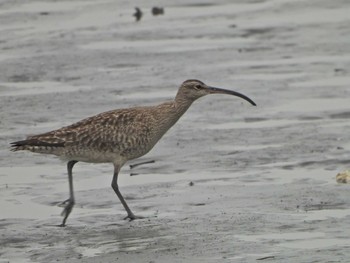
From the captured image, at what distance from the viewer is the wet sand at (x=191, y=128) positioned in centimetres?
1188

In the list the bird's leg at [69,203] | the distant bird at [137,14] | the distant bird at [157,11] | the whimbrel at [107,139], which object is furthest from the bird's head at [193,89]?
the distant bird at [157,11]

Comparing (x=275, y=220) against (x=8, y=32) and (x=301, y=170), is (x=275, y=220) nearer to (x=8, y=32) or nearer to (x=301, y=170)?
(x=301, y=170)

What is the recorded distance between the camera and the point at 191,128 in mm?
16406

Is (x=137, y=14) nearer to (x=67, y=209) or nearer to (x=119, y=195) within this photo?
(x=119, y=195)

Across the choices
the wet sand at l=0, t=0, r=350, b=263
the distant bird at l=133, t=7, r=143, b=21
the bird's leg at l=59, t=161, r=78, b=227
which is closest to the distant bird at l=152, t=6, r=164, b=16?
the wet sand at l=0, t=0, r=350, b=263

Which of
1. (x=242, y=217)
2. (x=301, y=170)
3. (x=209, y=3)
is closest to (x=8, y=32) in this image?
(x=209, y=3)

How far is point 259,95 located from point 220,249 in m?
6.62

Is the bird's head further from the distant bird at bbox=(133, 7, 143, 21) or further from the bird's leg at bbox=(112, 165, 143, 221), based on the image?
the distant bird at bbox=(133, 7, 143, 21)

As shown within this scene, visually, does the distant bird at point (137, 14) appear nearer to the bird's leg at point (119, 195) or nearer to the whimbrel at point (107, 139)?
the whimbrel at point (107, 139)

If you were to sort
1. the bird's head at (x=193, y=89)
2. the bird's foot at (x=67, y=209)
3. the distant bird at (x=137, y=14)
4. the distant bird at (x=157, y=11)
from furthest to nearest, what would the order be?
the distant bird at (x=157, y=11), the distant bird at (x=137, y=14), the bird's head at (x=193, y=89), the bird's foot at (x=67, y=209)

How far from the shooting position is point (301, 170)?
14.3 m

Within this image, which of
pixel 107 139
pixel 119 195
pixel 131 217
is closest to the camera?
pixel 131 217

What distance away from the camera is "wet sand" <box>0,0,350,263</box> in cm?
1188

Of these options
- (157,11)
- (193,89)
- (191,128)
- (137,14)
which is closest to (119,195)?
(193,89)
